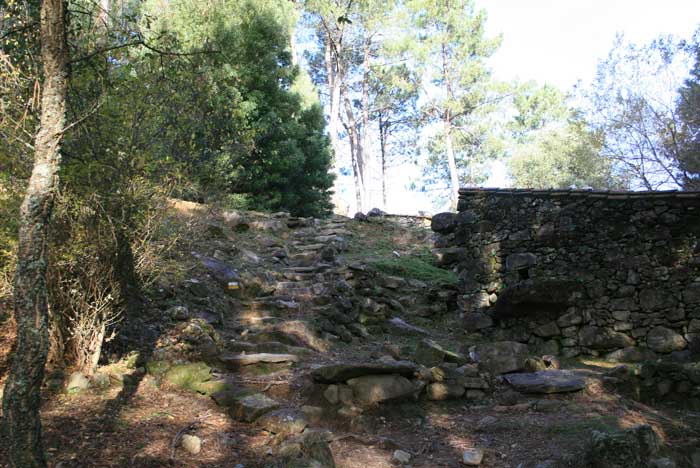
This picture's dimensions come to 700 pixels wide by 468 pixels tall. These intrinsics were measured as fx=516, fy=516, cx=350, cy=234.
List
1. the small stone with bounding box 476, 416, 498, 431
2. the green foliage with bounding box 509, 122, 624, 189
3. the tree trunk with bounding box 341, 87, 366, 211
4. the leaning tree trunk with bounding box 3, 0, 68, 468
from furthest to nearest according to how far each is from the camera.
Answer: the tree trunk with bounding box 341, 87, 366, 211, the green foliage with bounding box 509, 122, 624, 189, the small stone with bounding box 476, 416, 498, 431, the leaning tree trunk with bounding box 3, 0, 68, 468

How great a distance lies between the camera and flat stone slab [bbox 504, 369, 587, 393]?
18.5ft

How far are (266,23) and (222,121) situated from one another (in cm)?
817

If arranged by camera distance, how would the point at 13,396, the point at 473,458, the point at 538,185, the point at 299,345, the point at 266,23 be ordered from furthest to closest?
the point at 538,185 → the point at 266,23 → the point at 299,345 → the point at 473,458 → the point at 13,396

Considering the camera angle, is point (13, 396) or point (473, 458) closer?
point (13, 396)

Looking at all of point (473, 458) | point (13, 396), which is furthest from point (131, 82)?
point (473, 458)

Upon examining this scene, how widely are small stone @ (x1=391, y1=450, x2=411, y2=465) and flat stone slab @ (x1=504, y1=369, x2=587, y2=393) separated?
2.04m

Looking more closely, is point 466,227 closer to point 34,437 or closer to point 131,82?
point 131,82

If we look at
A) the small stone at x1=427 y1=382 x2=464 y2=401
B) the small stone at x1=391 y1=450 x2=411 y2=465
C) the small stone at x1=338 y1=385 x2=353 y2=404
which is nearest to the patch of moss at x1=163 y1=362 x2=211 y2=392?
the small stone at x1=338 y1=385 x2=353 y2=404

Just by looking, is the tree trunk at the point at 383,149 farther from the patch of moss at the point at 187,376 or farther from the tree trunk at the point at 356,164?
the patch of moss at the point at 187,376

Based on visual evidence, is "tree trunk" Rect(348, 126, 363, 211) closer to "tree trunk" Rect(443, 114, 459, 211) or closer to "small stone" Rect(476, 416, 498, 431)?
"tree trunk" Rect(443, 114, 459, 211)

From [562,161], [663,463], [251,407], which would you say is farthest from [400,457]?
[562,161]

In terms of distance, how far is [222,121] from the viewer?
8.17 metres

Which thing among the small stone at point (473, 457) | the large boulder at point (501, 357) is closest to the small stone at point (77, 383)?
the small stone at point (473, 457)

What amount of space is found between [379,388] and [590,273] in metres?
4.31
